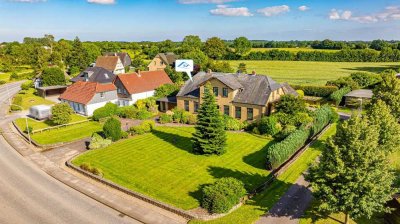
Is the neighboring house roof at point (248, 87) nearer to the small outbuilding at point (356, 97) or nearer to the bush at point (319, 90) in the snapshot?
the small outbuilding at point (356, 97)

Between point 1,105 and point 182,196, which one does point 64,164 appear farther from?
point 1,105

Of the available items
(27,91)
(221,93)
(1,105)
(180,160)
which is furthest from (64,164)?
(27,91)

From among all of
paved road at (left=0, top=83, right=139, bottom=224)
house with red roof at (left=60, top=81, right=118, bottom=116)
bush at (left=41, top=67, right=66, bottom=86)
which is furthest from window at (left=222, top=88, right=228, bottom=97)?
bush at (left=41, top=67, right=66, bottom=86)

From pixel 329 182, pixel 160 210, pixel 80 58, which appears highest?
pixel 80 58

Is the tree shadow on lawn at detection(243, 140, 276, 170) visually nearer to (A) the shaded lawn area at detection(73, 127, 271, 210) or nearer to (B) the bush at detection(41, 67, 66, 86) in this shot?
(A) the shaded lawn area at detection(73, 127, 271, 210)

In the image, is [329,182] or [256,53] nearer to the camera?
[329,182]

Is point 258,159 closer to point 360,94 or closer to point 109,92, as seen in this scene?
point 109,92

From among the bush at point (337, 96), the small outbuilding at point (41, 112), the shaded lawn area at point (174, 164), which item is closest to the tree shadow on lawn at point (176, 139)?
the shaded lawn area at point (174, 164)
